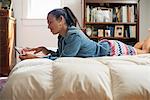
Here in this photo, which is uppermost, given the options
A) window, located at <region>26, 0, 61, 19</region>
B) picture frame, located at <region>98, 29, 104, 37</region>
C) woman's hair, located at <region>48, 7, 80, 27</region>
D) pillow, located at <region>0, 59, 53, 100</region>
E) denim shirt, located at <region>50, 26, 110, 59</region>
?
window, located at <region>26, 0, 61, 19</region>

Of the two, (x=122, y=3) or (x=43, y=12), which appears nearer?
(x=122, y=3)

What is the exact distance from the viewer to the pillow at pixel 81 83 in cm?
96

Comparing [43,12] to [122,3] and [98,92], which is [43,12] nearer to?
[122,3]

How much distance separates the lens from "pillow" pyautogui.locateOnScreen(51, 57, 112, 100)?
961mm

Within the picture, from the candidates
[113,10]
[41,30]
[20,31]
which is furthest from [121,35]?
[20,31]

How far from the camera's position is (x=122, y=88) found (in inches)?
38.6

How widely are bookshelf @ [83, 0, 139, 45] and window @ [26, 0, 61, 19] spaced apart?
2.16 feet

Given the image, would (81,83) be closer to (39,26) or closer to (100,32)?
(100,32)

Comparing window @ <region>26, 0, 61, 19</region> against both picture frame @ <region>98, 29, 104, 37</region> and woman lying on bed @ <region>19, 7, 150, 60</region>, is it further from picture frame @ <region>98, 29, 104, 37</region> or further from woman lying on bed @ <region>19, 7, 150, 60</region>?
woman lying on bed @ <region>19, 7, 150, 60</region>

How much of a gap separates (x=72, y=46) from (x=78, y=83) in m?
0.78

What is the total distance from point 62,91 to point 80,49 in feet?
2.81

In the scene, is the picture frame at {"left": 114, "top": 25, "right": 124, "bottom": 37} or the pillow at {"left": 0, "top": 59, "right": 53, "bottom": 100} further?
the picture frame at {"left": 114, "top": 25, "right": 124, "bottom": 37}

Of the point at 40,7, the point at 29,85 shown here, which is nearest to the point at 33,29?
the point at 40,7

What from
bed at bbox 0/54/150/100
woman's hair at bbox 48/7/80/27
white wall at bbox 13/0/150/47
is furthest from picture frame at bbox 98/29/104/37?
bed at bbox 0/54/150/100
